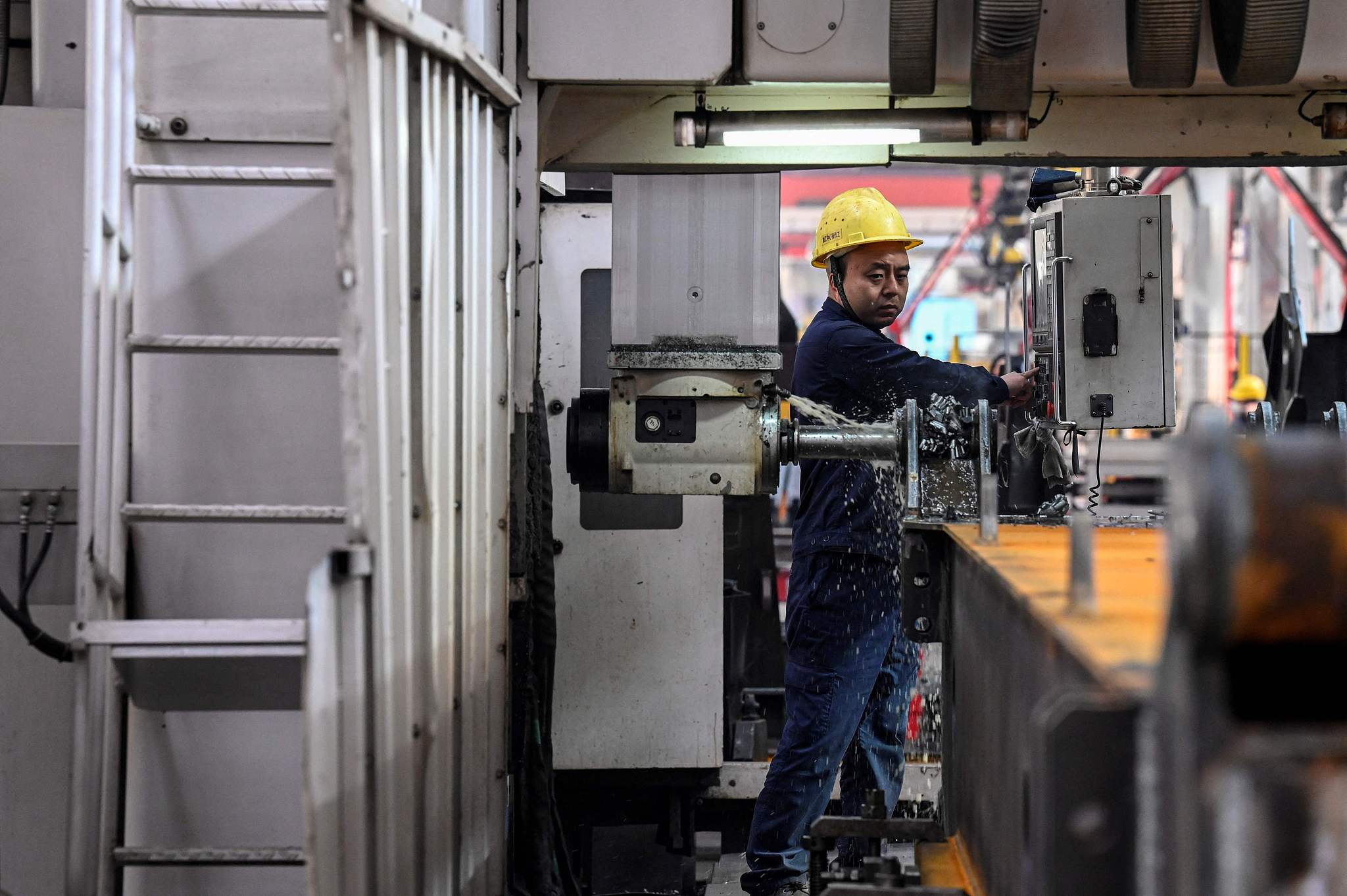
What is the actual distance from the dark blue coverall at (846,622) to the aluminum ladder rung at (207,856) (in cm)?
124

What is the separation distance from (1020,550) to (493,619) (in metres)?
0.99

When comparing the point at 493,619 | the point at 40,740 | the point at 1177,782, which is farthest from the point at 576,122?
the point at 1177,782

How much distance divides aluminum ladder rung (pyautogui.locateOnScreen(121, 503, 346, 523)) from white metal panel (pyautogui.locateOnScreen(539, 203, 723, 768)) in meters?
1.21

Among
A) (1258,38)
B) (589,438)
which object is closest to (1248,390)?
(1258,38)

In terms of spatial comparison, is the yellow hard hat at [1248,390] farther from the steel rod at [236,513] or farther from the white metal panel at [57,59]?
the white metal panel at [57,59]

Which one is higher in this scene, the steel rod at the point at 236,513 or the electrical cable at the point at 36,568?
the steel rod at the point at 236,513

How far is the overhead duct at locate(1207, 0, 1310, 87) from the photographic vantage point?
7.20 ft

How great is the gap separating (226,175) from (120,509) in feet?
1.83

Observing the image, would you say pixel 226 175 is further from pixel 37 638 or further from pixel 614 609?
pixel 614 609

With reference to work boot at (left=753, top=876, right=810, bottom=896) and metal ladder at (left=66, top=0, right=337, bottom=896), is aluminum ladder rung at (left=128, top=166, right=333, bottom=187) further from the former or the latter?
work boot at (left=753, top=876, right=810, bottom=896)

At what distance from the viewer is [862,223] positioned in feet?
9.95

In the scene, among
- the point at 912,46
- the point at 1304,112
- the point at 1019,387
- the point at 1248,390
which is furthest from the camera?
the point at 1248,390

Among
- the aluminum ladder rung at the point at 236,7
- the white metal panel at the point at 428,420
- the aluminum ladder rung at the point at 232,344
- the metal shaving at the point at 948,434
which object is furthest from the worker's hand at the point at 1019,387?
the aluminum ladder rung at the point at 236,7

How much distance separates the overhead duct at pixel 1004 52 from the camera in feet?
7.08
